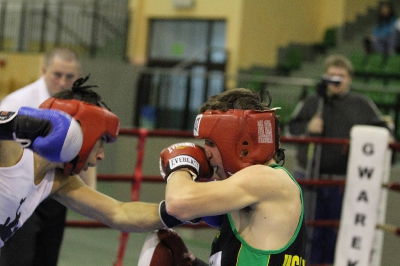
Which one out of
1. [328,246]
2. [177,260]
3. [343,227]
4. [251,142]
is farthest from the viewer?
[328,246]

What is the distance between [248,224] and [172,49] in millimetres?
10908

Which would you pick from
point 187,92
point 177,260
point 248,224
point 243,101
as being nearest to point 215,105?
point 243,101

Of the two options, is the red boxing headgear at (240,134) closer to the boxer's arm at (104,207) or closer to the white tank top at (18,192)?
the boxer's arm at (104,207)

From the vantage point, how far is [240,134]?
234 centimetres

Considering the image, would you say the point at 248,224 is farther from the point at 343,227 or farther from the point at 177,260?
the point at 343,227

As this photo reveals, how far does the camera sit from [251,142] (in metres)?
2.36

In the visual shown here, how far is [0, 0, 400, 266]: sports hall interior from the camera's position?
374 inches

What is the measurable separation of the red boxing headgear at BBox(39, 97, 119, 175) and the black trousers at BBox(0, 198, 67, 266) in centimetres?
68

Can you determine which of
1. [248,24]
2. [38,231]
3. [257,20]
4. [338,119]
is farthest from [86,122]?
[257,20]

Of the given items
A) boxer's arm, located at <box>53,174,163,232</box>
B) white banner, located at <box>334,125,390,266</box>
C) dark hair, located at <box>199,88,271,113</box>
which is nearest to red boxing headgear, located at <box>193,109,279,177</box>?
dark hair, located at <box>199,88,271,113</box>

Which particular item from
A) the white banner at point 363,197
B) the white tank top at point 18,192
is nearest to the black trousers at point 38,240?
the white tank top at point 18,192

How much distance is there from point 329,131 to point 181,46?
811 cm

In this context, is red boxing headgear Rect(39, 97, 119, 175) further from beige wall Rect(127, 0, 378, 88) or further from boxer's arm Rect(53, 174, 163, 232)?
beige wall Rect(127, 0, 378, 88)

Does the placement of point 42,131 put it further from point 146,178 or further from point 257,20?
point 257,20
